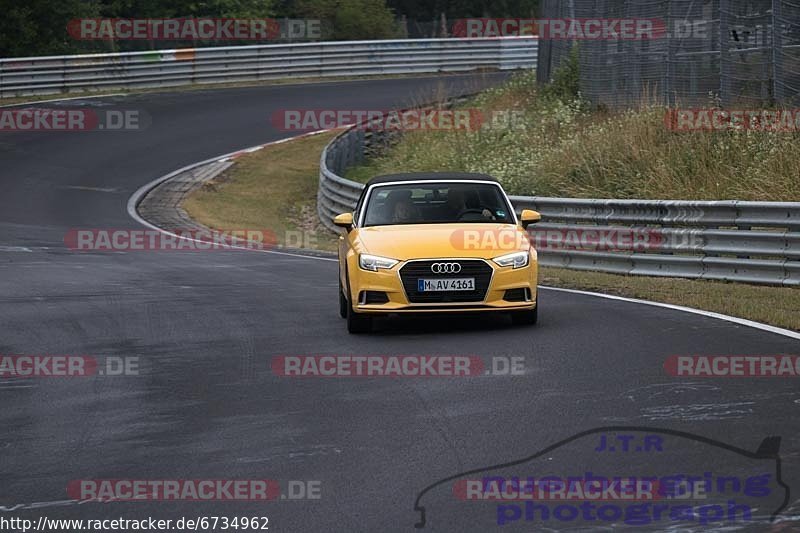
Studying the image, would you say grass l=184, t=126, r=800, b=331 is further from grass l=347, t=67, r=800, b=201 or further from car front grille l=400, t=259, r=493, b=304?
car front grille l=400, t=259, r=493, b=304

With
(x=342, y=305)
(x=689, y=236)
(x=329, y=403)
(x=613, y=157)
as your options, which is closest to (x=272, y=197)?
(x=613, y=157)

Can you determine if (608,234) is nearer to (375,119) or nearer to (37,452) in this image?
(37,452)

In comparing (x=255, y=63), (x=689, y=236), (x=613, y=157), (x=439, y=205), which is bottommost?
(x=255, y=63)

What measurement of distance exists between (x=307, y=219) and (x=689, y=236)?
13.0m

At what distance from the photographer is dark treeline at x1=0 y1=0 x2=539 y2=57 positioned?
49688mm

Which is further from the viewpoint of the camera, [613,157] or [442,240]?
[613,157]

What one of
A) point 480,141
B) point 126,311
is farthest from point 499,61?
point 126,311

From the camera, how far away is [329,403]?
920cm

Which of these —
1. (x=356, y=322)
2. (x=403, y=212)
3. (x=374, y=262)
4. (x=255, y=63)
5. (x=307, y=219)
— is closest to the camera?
(x=374, y=262)

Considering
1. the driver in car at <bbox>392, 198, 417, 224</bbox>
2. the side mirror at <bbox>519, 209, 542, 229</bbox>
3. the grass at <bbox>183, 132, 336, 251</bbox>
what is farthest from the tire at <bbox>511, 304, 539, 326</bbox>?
the grass at <bbox>183, 132, 336, 251</bbox>

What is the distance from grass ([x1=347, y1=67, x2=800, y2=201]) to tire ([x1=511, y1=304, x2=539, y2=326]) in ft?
27.5

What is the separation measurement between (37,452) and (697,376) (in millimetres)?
4737

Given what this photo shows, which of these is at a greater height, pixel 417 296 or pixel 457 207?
pixel 457 207

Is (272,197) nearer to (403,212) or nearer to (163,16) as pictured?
(403,212)
